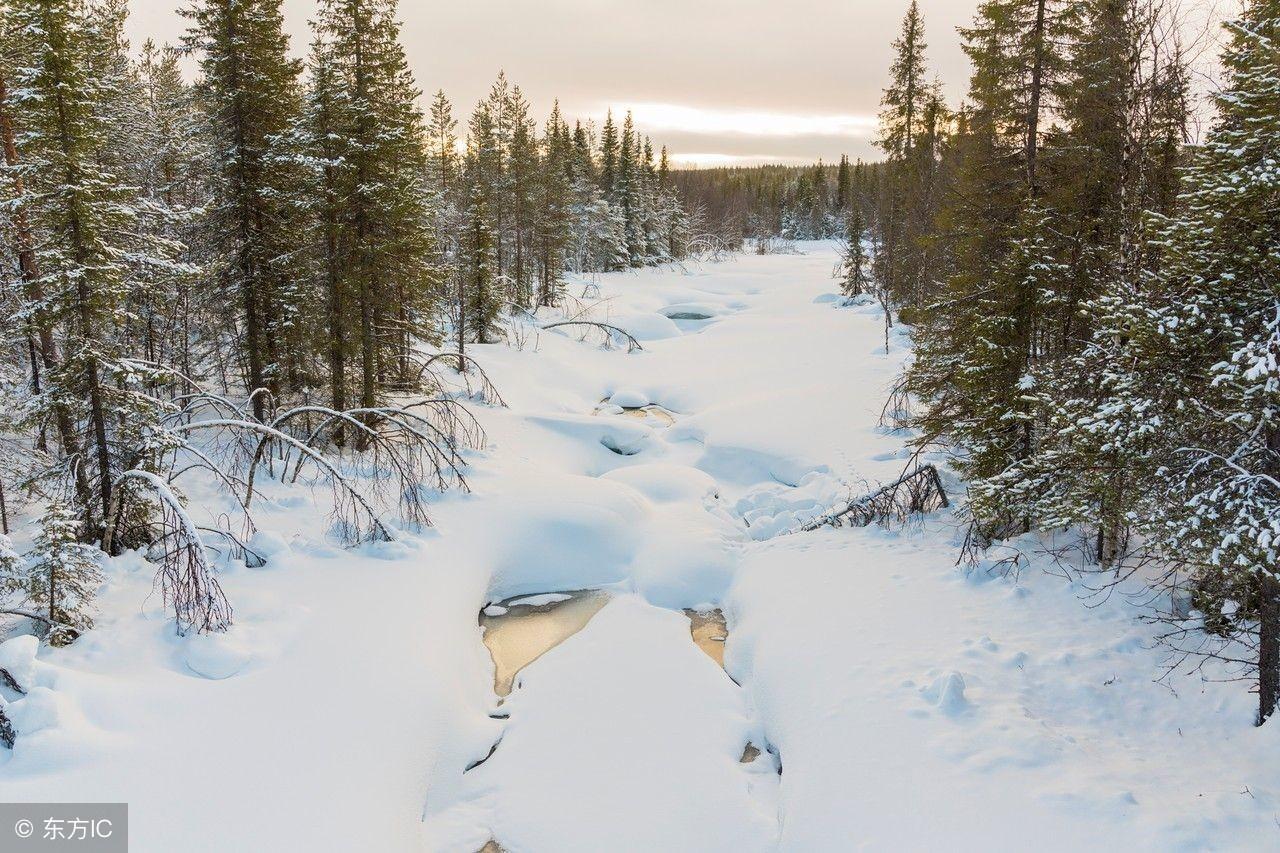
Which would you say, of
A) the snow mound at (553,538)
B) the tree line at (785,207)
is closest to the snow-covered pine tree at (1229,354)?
the snow mound at (553,538)

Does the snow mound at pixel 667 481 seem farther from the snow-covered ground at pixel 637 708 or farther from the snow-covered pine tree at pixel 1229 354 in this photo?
the snow-covered pine tree at pixel 1229 354

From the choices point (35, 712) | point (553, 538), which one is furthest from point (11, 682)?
point (553, 538)

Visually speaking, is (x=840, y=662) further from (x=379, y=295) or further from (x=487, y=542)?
(x=379, y=295)

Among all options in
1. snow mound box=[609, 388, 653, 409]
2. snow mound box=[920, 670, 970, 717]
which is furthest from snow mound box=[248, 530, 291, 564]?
snow mound box=[609, 388, 653, 409]

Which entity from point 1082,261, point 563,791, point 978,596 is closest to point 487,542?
point 563,791

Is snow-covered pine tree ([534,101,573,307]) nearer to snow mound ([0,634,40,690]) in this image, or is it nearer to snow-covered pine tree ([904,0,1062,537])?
snow-covered pine tree ([904,0,1062,537])

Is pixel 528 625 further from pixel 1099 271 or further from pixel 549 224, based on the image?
pixel 549 224

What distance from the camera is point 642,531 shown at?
13289 millimetres

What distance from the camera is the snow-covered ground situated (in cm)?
587

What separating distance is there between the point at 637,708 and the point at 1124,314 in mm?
6372

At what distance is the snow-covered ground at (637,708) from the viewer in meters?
5.87

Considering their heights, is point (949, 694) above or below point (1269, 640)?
below

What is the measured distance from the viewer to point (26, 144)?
7.72m

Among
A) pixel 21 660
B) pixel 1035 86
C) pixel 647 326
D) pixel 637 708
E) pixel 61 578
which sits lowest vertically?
pixel 637 708
